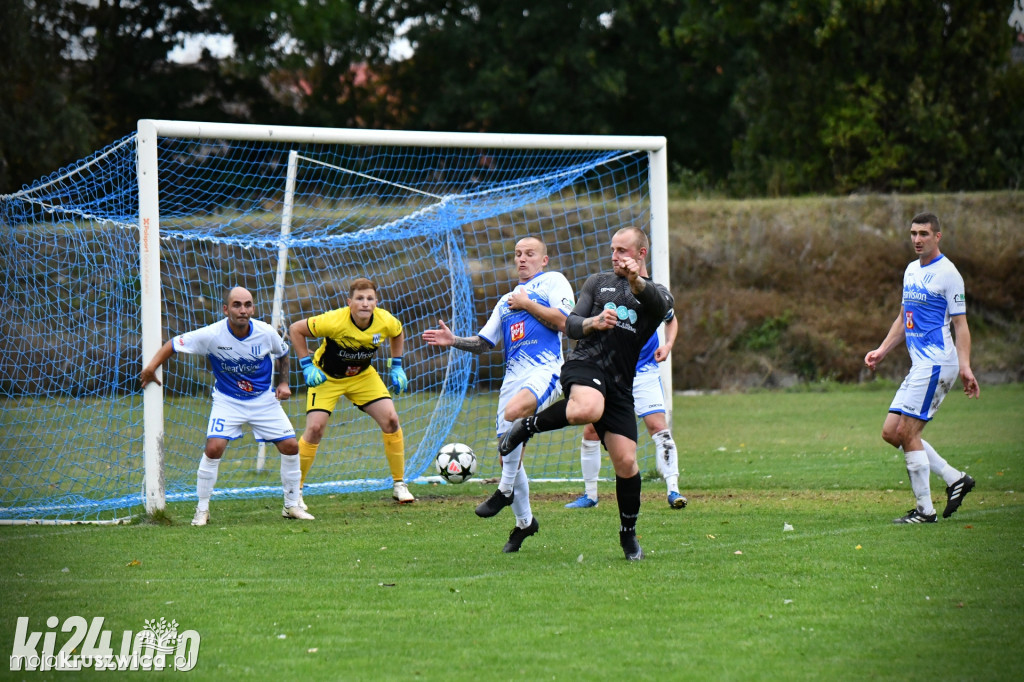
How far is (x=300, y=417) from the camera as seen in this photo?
54.6 ft

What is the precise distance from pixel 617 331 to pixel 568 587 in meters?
1.55

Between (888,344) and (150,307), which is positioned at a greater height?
(150,307)

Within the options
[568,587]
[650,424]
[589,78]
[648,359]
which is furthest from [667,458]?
[589,78]

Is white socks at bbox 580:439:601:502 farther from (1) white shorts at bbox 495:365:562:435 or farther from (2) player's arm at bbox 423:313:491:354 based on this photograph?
(2) player's arm at bbox 423:313:491:354

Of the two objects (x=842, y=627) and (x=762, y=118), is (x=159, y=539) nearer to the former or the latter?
(x=842, y=627)

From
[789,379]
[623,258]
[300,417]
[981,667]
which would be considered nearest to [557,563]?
[623,258]

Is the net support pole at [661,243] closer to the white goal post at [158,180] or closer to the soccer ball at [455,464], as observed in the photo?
the white goal post at [158,180]

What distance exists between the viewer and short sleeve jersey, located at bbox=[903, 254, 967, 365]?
7.92 m

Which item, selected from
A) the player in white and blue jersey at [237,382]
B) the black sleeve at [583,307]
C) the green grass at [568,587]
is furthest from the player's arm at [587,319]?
the player in white and blue jersey at [237,382]

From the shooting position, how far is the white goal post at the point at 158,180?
27.9 ft

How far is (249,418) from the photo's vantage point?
8.70 m

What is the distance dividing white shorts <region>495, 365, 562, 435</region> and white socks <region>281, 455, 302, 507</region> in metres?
1.95

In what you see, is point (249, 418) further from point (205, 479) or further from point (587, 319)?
point (587, 319)

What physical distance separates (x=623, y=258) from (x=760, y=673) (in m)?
2.41
